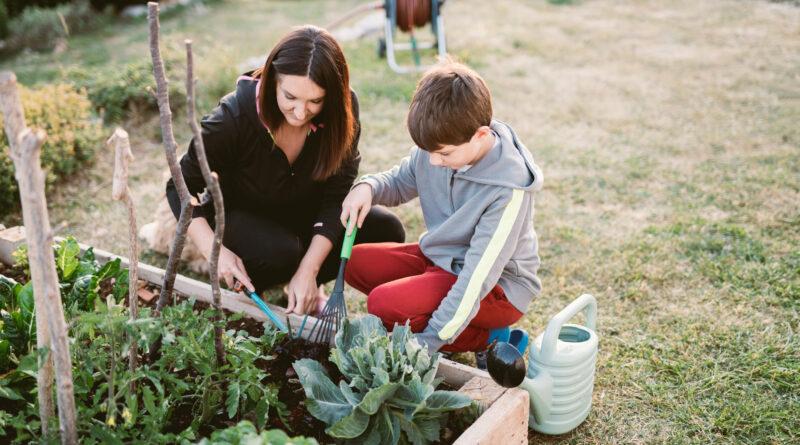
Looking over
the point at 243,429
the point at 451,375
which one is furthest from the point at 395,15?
the point at 243,429

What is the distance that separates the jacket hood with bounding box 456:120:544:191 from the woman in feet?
1.76

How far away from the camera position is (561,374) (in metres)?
1.91

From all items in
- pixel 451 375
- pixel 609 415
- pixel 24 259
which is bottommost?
pixel 609 415

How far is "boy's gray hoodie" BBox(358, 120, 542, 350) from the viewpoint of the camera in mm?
1974

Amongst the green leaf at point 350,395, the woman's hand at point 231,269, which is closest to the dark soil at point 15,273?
the woman's hand at point 231,269

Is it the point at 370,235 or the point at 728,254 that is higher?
the point at 370,235

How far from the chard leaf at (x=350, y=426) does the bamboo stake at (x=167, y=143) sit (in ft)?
1.83

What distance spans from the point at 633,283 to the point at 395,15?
351 cm

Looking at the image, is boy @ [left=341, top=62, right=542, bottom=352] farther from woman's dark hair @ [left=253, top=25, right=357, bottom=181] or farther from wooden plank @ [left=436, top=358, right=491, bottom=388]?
woman's dark hair @ [left=253, top=25, right=357, bottom=181]

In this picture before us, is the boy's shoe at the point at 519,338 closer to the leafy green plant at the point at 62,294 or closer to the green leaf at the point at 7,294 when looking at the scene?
the leafy green plant at the point at 62,294

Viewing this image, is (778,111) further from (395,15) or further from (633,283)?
(395,15)

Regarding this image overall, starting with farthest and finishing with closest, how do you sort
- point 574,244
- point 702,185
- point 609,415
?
1. point 702,185
2. point 574,244
3. point 609,415

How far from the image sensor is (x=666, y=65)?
18.3 feet

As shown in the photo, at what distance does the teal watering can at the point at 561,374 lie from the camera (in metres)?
1.89
